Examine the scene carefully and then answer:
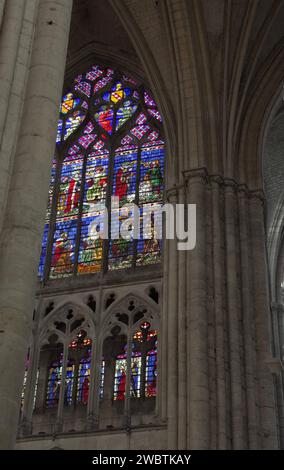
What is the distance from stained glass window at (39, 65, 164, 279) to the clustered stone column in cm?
175

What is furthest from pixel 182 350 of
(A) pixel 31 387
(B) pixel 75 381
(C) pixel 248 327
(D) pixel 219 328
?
(A) pixel 31 387

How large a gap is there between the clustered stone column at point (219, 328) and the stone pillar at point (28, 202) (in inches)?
254

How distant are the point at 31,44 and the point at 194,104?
853 centimetres

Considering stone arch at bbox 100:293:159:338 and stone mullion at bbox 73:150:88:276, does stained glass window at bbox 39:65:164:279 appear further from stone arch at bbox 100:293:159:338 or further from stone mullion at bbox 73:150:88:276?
stone arch at bbox 100:293:159:338

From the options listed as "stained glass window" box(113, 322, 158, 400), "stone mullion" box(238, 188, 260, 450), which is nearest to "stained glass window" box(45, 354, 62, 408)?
"stained glass window" box(113, 322, 158, 400)

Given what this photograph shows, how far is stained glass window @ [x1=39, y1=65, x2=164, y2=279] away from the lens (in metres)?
16.9

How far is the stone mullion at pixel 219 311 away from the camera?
1297 centimetres

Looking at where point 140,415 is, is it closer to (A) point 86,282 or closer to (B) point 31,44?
(A) point 86,282

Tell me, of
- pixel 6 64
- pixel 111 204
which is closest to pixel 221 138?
pixel 111 204

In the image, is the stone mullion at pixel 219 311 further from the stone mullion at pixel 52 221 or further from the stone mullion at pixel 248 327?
the stone mullion at pixel 52 221

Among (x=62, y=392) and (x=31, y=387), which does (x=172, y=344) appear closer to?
(x=62, y=392)

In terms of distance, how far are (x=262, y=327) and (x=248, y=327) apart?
13.9 inches

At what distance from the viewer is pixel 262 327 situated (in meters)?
14.5
